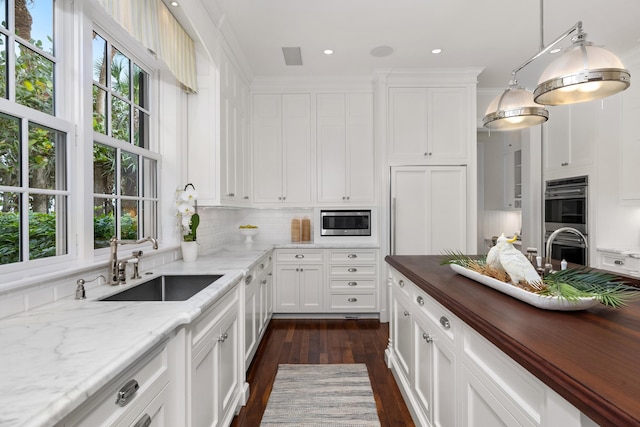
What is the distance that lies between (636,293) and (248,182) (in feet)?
10.9

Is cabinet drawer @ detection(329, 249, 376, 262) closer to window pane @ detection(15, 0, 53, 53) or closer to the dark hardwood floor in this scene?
the dark hardwood floor

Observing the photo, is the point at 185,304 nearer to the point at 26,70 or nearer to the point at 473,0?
the point at 26,70

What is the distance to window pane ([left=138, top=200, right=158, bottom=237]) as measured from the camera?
90.6 inches

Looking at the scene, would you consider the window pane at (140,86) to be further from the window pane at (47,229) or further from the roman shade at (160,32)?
the window pane at (47,229)

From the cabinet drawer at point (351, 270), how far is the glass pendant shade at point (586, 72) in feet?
8.46

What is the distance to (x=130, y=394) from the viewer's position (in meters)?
0.88

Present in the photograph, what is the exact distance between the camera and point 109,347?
86 cm

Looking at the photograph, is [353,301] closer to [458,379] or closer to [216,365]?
[216,365]

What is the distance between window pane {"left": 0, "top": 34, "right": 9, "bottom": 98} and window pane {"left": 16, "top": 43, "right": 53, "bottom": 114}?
0.06 m

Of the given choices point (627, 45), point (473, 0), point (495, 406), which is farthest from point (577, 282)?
point (627, 45)

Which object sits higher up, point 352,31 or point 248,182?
point 352,31

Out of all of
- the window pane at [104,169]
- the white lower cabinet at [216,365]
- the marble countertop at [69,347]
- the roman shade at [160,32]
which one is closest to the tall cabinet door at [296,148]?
the roman shade at [160,32]

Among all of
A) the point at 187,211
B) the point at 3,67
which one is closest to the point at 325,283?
the point at 187,211

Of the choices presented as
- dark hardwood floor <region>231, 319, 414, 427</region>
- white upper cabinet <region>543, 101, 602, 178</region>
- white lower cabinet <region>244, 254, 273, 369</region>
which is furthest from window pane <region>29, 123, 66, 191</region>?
white upper cabinet <region>543, 101, 602, 178</region>
